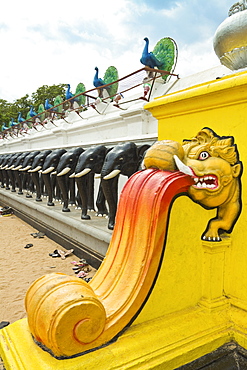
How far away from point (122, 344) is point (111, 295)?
0.78 feet

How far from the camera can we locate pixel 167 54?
9523 millimetres

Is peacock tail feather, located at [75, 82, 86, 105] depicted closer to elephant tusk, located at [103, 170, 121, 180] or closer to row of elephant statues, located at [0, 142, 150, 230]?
row of elephant statues, located at [0, 142, 150, 230]

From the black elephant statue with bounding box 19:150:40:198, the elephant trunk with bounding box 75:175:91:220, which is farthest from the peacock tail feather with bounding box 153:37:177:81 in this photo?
the elephant trunk with bounding box 75:175:91:220

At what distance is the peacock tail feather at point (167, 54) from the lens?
9.39 m

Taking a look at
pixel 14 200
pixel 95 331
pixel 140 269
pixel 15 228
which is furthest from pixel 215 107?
pixel 14 200

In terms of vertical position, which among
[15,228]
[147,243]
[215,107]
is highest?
[215,107]

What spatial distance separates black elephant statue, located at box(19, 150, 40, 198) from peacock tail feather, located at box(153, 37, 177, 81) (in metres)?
4.65

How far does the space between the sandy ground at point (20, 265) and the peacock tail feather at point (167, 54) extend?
6226mm

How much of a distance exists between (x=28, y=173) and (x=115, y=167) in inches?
180

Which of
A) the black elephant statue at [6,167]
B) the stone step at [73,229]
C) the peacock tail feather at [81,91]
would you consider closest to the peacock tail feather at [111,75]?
the peacock tail feather at [81,91]

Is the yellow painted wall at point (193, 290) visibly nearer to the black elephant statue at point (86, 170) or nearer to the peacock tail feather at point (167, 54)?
the black elephant statue at point (86, 170)

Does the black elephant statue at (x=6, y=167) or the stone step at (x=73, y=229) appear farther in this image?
the black elephant statue at (x=6, y=167)

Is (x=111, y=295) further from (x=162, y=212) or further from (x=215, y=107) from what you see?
(x=215, y=107)

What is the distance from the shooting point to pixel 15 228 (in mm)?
6484
